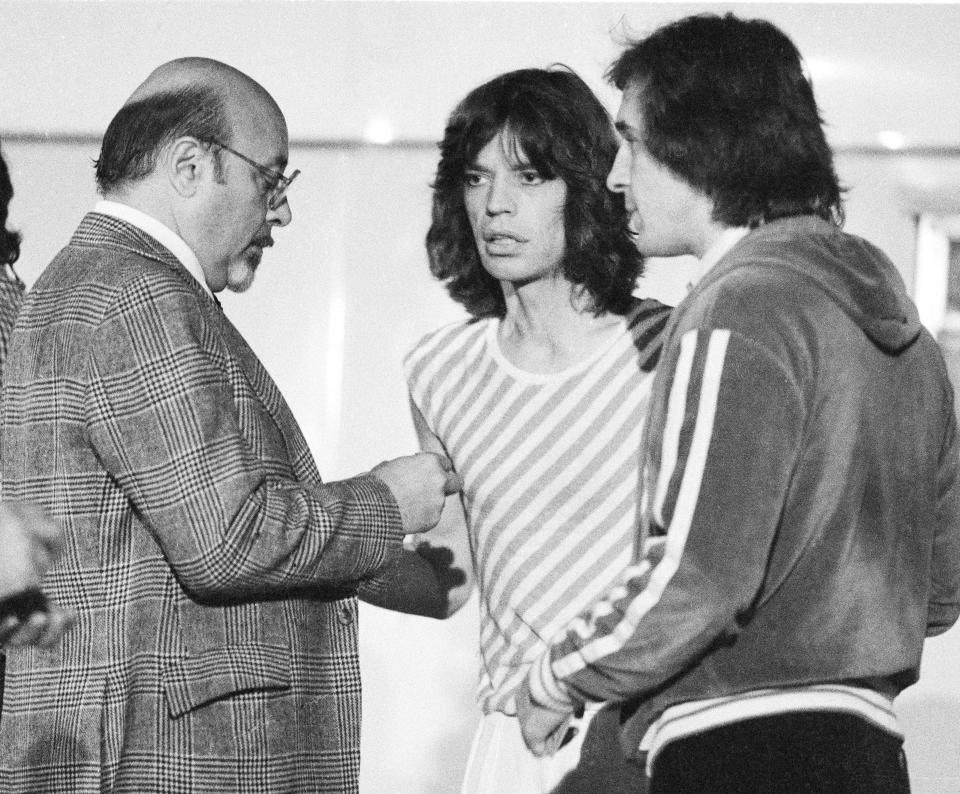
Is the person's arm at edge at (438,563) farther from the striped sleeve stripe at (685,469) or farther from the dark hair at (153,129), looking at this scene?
the striped sleeve stripe at (685,469)

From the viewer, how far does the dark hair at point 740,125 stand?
1.82m

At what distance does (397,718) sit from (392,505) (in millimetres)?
1563

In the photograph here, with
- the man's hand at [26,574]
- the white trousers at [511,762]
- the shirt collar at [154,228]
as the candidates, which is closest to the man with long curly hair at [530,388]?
the white trousers at [511,762]

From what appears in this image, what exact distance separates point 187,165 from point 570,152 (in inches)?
24.0

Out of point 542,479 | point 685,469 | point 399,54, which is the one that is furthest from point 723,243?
point 399,54

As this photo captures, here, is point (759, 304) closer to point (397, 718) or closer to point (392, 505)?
point (392, 505)

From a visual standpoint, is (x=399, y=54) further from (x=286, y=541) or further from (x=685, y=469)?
(x=685, y=469)

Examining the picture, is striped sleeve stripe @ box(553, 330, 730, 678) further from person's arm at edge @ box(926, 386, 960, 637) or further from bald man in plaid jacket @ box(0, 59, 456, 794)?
bald man in plaid jacket @ box(0, 59, 456, 794)

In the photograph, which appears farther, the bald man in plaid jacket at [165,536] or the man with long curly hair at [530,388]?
the man with long curly hair at [530,388]

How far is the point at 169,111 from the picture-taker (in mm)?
2207

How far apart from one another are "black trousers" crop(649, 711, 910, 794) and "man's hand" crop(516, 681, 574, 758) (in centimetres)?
16

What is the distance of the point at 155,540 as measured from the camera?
6.65ft

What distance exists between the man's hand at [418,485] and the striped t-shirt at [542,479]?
6.7 inches

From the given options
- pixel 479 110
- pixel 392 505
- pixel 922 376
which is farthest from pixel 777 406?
pixel 479 110
